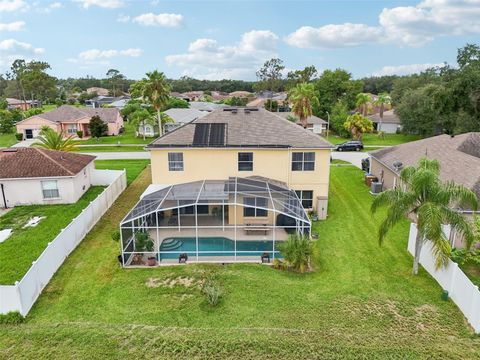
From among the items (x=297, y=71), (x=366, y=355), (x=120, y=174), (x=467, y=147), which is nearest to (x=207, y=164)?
(x=120, y=174)

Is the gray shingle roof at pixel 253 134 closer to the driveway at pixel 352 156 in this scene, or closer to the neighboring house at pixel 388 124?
the driveway at pixel 352 156

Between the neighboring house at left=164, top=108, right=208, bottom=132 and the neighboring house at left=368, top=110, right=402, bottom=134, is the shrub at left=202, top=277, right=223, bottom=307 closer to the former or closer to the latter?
the neighboring house at left=164, top=108, right=208, bottom=132

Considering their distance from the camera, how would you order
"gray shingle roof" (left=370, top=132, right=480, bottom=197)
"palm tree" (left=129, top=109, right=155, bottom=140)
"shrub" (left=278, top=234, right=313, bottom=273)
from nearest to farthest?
"shrub" (left=278, top=234, right=313, bottom=273)
"gray shingle roof" (left=370, top=132, right=480, bottom=197)
"palm tree" (left=129, top=109, right=155, bottom=140)

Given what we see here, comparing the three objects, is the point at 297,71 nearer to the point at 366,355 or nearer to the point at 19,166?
the point at 19,166

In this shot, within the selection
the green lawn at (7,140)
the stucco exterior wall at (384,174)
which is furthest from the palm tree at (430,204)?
the green lawn at (7,140)

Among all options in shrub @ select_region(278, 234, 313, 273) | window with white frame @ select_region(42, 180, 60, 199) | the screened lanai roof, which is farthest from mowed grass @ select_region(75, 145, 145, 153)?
shrub @ select_region(278, 234, 313, 273)

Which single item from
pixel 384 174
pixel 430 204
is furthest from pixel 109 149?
pixel 430 204
